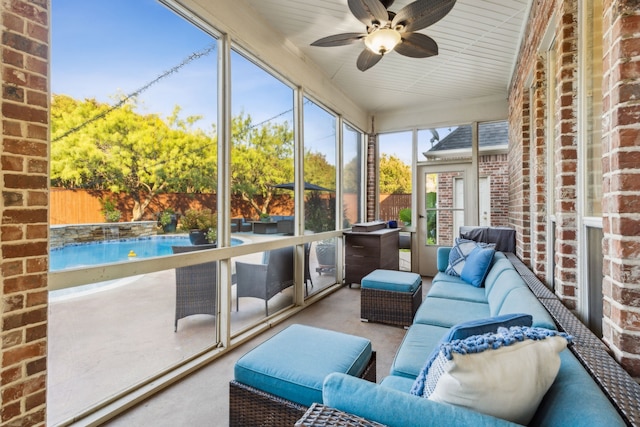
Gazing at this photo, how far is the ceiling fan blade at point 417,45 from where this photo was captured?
2.72 m

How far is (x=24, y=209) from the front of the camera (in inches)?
56.8

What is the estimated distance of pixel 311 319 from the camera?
11.8ft

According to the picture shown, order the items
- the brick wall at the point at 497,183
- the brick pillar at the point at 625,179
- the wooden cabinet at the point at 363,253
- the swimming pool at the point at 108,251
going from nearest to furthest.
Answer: the brick pillar at the point at 625,179 < the swimming pool at the point at 108,251 < the wooden cabinet at the point at 363,253 < the brick wall at the point at 497,183

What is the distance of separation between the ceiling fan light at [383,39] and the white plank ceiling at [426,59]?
575 millimetres

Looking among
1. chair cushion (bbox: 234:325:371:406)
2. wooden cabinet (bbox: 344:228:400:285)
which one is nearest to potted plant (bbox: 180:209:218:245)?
chair cushion (bbox: 234:325:371:406)

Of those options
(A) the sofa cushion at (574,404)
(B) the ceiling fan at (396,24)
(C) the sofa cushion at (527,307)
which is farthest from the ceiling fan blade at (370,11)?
(A) the sofa cushion at (574,404)

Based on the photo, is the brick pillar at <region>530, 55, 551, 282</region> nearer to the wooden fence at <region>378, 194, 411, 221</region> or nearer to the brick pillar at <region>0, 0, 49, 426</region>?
the wooden fence at <region>378, 194, 411, 221</region>

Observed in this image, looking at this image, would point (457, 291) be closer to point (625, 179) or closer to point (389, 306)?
point (389, 306)

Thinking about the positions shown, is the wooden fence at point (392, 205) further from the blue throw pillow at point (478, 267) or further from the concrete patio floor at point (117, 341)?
the concrete patio floor at point (117, 341)

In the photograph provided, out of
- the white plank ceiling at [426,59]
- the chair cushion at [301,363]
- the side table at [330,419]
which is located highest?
the white plank ceiling at [426,59]

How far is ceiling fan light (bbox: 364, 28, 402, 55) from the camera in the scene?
2.54 metres

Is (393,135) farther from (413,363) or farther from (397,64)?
(413,363)

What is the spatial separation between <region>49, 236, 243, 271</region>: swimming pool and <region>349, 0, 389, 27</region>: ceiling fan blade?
7.15ft

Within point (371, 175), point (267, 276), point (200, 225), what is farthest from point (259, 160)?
point (371, 175)
